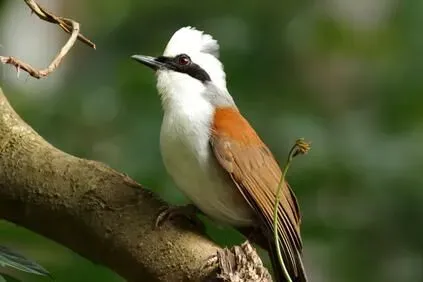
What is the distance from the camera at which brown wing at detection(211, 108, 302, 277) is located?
6.20 ft

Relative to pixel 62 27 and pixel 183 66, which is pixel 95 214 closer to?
pixel 62 27

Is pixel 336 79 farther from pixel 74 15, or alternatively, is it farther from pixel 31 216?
pixel 31 216

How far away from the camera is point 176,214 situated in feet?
5.64

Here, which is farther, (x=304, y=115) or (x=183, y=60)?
(x=304, y=115)

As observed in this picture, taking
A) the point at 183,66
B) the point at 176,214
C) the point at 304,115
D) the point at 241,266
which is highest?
the point at 304,115

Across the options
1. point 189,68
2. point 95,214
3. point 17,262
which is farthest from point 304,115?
point 17,262

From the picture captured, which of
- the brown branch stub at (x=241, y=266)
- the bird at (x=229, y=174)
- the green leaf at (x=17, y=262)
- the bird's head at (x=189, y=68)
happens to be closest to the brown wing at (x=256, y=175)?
the bird at (x=229, y=174)

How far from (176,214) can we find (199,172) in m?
0.24

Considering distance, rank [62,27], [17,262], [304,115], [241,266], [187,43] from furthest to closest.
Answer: [304,115] → [187,43] → [62,27] → [241,266] → [17,262]

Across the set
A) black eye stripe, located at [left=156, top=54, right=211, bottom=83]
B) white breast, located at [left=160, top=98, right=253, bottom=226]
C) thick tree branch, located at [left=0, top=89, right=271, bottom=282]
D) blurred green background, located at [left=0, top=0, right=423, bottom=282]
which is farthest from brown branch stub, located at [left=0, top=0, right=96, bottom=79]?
blurred green background, located at [left=0, top=0, right=423, bottom=282]

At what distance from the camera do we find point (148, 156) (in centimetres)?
262

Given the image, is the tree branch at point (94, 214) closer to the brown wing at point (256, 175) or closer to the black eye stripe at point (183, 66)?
the brown wing at point (256, 175)

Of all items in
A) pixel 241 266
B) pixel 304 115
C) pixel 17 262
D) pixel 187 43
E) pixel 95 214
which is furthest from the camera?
pixel 304 115

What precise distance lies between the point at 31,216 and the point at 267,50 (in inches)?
68.3
